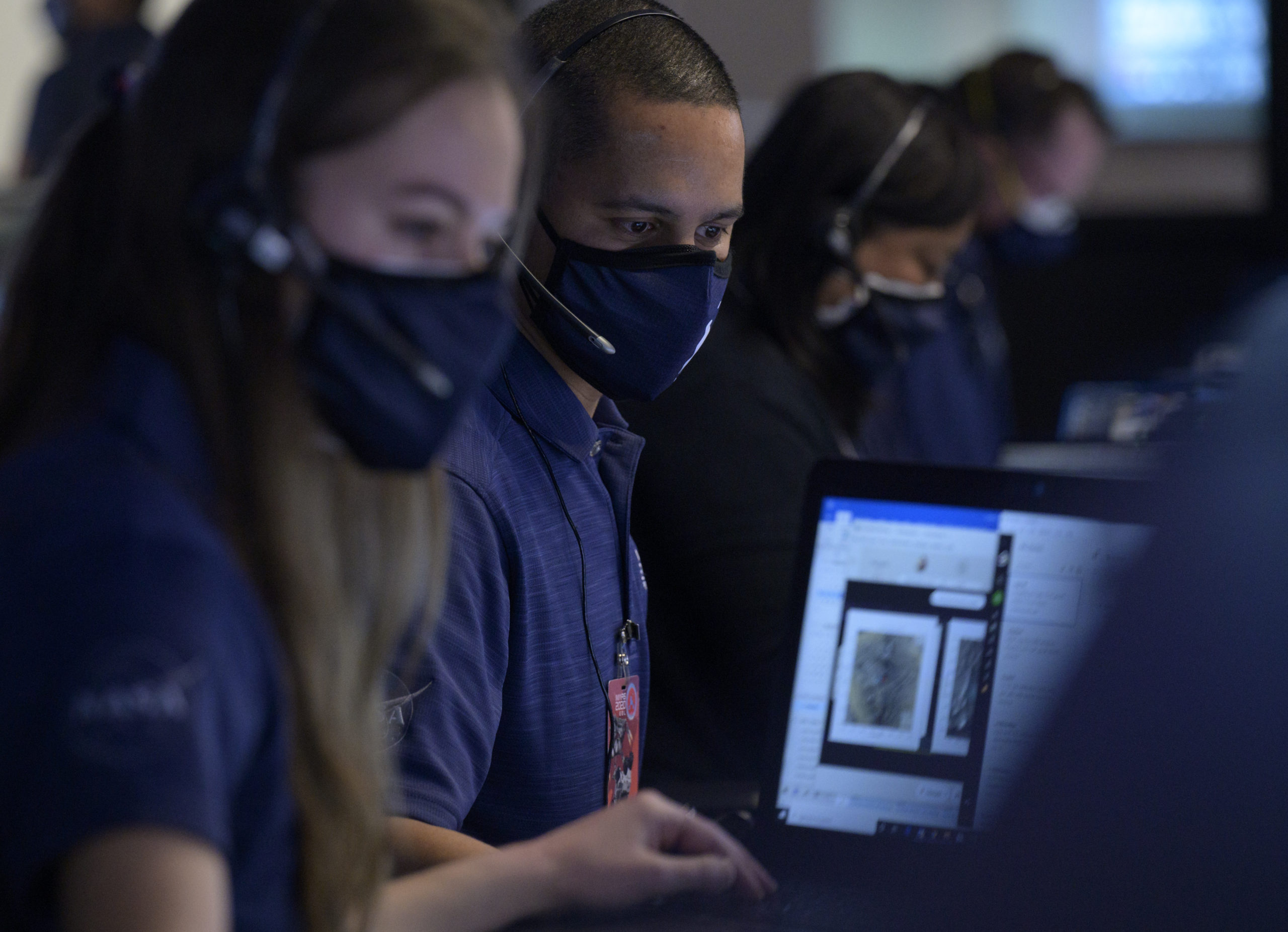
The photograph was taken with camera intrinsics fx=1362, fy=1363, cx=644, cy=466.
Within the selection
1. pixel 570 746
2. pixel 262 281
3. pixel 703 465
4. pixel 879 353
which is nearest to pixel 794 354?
pixel 879 353

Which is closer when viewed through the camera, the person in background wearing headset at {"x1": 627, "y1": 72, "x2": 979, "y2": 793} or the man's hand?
the man's hand

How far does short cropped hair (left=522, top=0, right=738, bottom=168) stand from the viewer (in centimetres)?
113

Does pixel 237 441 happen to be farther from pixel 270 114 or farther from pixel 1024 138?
pixel 1024 138

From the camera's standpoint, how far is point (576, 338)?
112 cm

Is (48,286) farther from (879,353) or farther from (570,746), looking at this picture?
(879,353)

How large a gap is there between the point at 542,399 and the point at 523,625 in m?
0.20

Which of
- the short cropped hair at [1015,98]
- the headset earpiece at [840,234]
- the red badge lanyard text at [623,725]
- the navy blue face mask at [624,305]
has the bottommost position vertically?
the red badge lanyard text at [623,725]

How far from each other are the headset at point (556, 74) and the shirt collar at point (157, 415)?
48 centimetres

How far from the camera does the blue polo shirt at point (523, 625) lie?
0.96 meters

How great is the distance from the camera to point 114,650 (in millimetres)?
540

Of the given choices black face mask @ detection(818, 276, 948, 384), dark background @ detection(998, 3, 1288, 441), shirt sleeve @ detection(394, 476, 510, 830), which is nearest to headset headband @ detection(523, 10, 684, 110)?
shirt sleeve @ detection(394, 476, 510, 830)

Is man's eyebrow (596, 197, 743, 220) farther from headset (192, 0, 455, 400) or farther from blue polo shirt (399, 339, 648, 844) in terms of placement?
headset (192, 0, 455, 400)

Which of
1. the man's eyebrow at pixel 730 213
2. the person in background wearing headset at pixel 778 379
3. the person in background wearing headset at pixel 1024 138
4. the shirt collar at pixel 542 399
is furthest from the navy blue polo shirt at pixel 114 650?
the person in background wearing headset at pixel 1024 138

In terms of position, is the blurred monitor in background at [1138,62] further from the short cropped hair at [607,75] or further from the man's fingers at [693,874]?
the man's fingers at [693,874]
